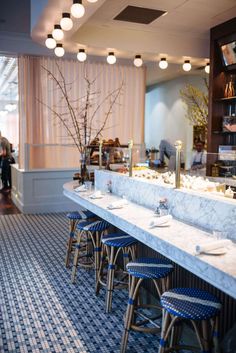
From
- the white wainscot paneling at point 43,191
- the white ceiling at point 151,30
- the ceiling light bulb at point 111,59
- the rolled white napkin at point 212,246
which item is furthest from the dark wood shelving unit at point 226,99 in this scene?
the rolled white napkin at point 212,246

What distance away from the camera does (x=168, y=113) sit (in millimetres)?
10211

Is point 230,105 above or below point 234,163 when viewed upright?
above

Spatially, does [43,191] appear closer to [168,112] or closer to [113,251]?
[113,251]

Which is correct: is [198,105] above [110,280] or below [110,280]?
above

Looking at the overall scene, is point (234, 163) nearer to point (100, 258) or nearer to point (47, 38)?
point (100, 258)

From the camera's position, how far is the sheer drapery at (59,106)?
7164 millimetres

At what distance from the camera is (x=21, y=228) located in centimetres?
593

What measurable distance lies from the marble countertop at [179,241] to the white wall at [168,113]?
19.3 feet

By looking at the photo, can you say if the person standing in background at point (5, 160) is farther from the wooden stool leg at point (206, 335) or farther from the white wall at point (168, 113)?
the wooden stool leg at point (206, 335)

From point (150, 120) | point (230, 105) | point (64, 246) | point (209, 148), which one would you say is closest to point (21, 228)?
point (64, 246)

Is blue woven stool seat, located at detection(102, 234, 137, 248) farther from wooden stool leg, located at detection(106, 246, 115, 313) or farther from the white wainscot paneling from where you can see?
the white wainscot paneling

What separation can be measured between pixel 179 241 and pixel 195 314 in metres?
0.41

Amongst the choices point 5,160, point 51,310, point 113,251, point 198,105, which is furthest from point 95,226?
point 5,160

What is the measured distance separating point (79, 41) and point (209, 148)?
2.44 meters
